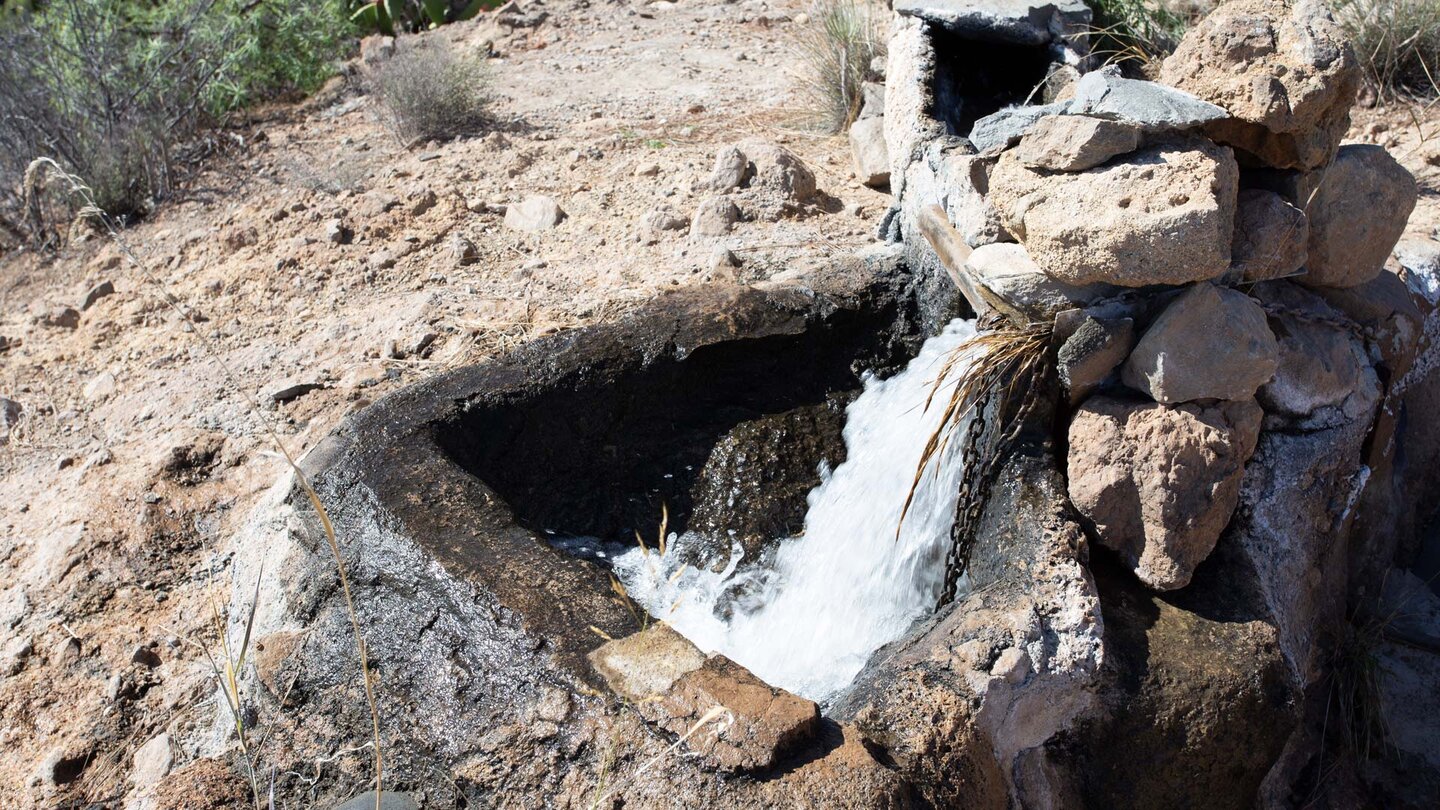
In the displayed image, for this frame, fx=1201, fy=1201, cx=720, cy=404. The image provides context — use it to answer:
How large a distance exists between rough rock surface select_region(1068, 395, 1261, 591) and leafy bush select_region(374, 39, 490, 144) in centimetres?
416

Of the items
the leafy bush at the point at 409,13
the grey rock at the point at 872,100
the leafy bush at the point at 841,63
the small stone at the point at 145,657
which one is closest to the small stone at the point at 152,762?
the small stone at the point at 145,657

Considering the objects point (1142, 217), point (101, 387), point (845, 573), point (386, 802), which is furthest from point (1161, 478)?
point (101, 387)

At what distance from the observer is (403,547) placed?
261 centimetres

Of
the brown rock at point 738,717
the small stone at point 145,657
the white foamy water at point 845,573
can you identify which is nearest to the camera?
the brown rock at point 738,717

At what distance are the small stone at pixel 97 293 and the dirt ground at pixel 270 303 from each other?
0.06 meters

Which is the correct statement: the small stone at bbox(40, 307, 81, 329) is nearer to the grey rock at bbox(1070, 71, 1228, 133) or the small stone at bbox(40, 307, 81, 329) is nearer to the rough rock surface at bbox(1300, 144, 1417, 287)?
the grey rock at bbox(1070, 71, 1228, 133)

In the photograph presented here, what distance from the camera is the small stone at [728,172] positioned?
4668 mm

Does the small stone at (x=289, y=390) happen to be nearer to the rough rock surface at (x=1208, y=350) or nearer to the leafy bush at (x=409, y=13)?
the rough rock surface at (x=1208, y=350)

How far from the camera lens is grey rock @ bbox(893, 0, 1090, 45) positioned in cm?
392

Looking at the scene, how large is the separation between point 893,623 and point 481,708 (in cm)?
115

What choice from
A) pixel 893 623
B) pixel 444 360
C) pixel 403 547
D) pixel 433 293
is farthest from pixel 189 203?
pixel 893 623

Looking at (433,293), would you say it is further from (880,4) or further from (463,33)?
(463,33)

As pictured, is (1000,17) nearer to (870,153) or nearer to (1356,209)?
(870,153)

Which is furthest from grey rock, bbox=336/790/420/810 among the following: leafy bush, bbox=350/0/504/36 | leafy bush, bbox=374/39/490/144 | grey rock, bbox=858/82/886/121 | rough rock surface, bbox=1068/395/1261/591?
leafy bush, bbox=350/0/504/36
